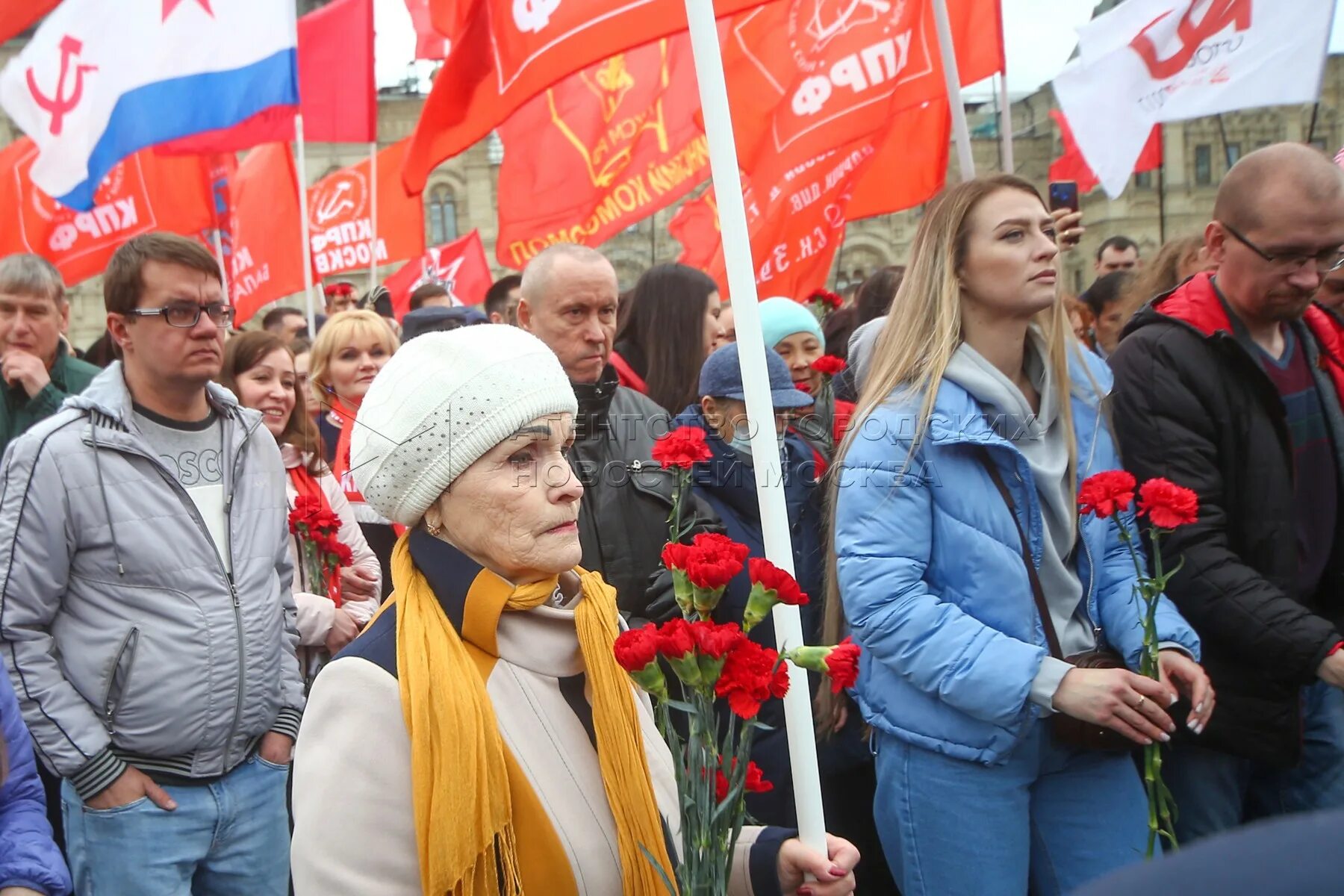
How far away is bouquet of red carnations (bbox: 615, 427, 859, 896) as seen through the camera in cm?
187

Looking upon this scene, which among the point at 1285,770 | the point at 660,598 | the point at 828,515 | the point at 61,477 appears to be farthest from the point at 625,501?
the point at 1285,770

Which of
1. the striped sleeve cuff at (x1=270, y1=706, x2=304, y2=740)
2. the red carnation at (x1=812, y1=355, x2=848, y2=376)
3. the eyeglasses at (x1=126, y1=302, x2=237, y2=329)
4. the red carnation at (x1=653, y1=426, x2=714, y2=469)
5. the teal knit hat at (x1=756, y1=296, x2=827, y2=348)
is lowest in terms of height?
the striped sleeve cuff at (x1=270, y1=706, x2=304, y2=740)

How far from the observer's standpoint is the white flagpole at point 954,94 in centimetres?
445

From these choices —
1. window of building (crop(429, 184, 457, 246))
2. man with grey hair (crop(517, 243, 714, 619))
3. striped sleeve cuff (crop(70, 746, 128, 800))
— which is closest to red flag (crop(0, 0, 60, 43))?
man with grey hair (crop(517, 243, 714, 619))

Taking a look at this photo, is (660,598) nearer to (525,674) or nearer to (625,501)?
(625,501)

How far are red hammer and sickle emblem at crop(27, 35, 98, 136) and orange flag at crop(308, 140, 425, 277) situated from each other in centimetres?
576

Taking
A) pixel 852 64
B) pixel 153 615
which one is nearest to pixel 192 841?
pixel 153 615

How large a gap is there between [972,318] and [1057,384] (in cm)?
25

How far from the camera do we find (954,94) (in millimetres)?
4605

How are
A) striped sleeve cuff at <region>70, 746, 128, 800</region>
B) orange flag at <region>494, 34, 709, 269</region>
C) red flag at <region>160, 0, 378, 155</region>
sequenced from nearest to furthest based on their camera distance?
striped sleeve cuff at <region>70, 746, 128, 800</region>
orange flag at <region>494, 34, 709, 269</region>
red flag at <region>160, 0, 378, 155</region>

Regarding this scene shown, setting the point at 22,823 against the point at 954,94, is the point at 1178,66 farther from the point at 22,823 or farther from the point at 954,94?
the point at 22,823

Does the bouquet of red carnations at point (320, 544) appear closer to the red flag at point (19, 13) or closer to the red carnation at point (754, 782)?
the red carnation at point (754, 782)

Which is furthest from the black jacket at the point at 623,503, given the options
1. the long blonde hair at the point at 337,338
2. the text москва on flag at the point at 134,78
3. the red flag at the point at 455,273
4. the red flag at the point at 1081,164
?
the red flag at the point at 455,273

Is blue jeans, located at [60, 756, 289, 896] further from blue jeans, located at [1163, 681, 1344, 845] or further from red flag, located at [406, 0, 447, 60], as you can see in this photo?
red flag, located at [406, 0, 447, 60]
